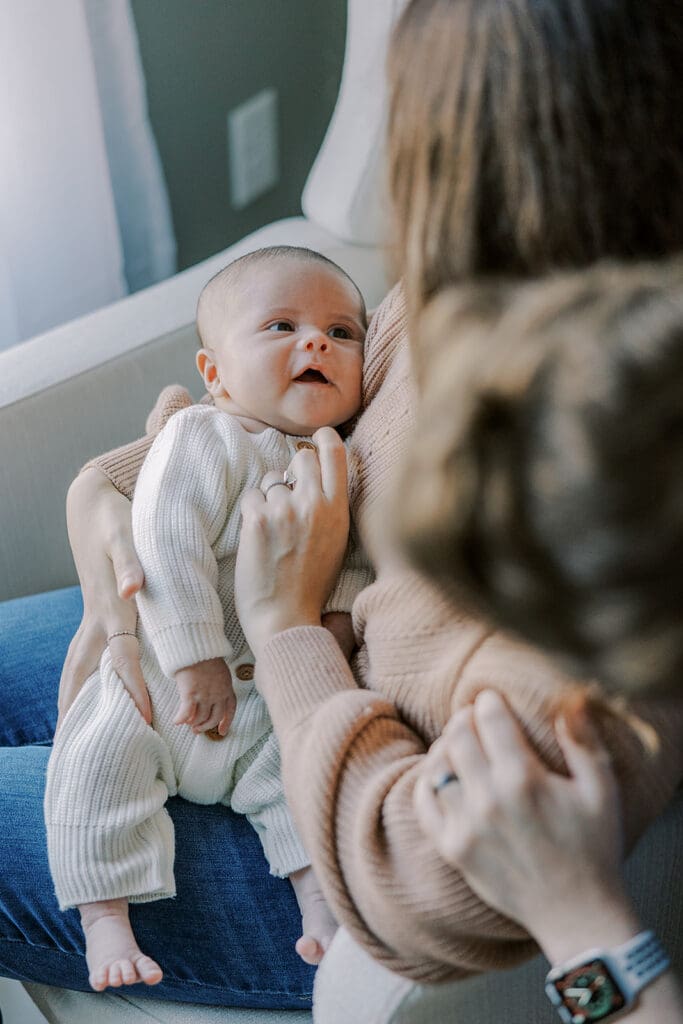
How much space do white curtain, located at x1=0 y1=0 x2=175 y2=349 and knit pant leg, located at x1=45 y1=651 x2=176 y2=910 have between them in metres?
0.98

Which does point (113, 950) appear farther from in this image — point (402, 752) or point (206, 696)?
point (402, 752)

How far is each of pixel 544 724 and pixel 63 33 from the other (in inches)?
54.8

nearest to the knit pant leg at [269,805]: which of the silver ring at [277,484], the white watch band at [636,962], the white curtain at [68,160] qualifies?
the silver ring at [277,484]

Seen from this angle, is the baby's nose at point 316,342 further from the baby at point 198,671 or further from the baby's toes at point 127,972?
the baby's toes at point 127,972

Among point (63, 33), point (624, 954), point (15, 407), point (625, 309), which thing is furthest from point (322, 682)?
point (63, 33)

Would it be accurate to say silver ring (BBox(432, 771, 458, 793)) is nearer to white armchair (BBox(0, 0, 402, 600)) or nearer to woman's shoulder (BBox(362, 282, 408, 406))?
woman's shoulder (BBox(362, 282, 408, 406))

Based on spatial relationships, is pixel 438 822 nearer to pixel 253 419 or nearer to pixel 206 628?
pixel 206 628

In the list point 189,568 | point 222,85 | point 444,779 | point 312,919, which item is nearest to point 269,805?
point 312,919

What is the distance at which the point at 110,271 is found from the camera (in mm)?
1826

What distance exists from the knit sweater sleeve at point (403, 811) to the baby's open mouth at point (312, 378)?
405mm

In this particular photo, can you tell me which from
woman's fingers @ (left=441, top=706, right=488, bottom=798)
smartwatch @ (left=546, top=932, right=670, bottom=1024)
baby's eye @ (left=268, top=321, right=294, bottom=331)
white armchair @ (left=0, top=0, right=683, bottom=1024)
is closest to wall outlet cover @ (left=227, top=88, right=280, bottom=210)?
white armchair @ (left=0, top=0, right=683, bottom=1024)

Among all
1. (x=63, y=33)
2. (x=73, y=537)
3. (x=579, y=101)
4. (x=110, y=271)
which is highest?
(x=579, y=101)

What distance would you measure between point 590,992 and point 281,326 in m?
0.69

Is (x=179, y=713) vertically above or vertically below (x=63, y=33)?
below
